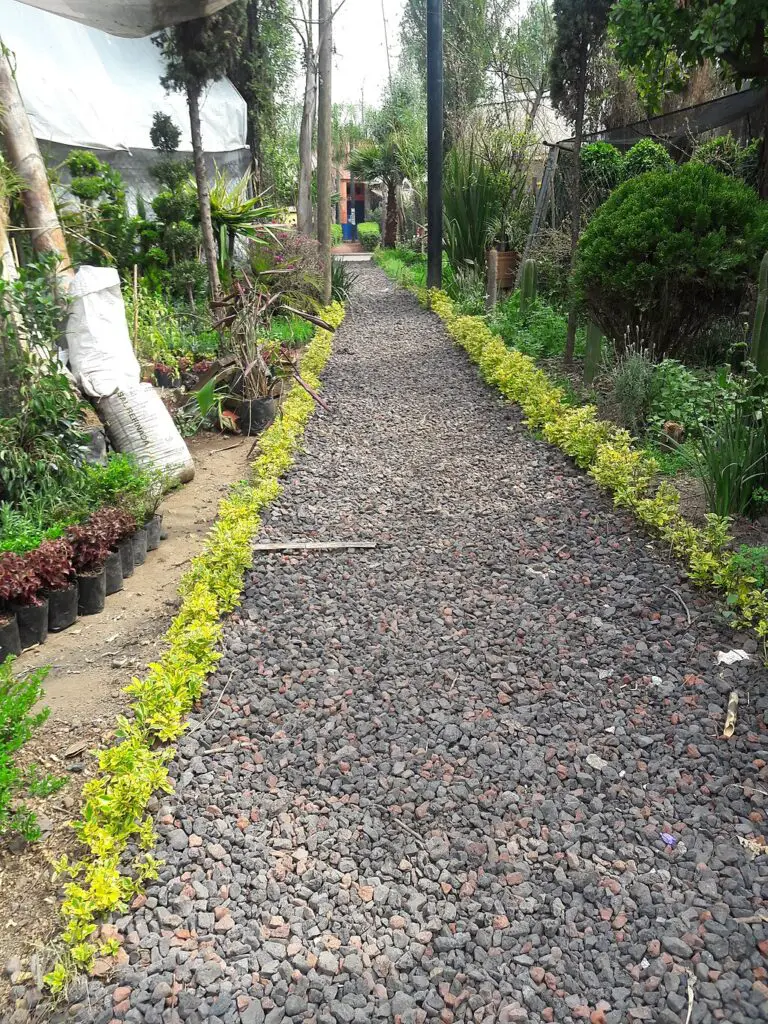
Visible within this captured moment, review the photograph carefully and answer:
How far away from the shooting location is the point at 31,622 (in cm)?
304

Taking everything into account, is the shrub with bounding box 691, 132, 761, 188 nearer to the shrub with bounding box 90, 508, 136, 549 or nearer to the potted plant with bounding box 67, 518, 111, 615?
the shrub with bounding box 90, 508, 136, 549

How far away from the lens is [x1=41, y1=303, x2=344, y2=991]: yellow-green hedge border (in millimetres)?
1753

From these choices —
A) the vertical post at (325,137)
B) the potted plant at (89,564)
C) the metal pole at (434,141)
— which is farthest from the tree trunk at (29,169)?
the metal pole at (434,141)

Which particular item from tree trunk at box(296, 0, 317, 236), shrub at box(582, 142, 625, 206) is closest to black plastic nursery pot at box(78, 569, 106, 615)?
shrub at box(582, 142, 625, 206)

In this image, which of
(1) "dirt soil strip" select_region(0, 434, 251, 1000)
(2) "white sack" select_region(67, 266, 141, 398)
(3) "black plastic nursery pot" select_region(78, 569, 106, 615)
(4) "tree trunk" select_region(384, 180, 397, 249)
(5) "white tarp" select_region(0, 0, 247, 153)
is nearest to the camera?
(1) "dirt soil strip" select_region(0, 434, 251, 1000)

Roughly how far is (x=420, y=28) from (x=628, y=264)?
2128cm

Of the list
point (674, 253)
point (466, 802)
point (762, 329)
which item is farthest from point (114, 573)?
point (674, 253)

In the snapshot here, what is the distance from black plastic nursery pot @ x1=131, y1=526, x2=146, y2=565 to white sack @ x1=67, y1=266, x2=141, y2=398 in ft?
4.03

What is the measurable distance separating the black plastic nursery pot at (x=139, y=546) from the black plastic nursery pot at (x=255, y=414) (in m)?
2.21

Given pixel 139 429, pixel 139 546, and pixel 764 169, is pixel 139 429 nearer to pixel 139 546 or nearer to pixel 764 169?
pixel 139 546

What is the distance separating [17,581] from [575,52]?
6580mm

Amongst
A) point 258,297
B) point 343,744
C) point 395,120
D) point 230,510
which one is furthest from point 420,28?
point 343,744

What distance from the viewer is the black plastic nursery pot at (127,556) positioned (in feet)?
11.8

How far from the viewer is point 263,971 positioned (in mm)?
1685
